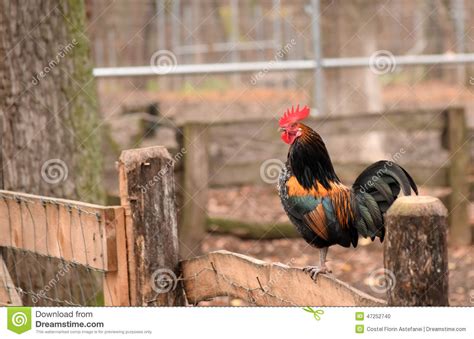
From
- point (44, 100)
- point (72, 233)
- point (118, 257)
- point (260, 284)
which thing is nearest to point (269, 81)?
point (44, 100)

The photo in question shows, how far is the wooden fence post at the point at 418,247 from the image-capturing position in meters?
2.03

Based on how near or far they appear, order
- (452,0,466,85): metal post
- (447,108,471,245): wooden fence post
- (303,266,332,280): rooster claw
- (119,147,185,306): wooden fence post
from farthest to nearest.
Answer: (452,0,466,85): metal post, (447,108,471,245): wooden fence post, (119,147,185,306): wooden fence post, (303,266,332,280): rooster claw

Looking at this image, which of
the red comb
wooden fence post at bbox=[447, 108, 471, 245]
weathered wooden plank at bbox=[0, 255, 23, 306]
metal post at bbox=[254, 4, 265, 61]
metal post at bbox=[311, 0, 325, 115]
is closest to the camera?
the red comb

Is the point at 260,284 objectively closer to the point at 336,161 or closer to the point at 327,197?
the point at 327,197

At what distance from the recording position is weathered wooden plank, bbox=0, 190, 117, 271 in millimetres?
3043

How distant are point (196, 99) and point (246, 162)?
453 centimetres

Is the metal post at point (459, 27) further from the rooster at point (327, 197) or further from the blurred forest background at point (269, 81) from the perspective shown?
the rooster at point (327, 197)

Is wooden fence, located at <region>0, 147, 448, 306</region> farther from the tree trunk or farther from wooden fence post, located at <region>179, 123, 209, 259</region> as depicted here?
wooden fence post, located at <region>179, 123, 209, 259</region>

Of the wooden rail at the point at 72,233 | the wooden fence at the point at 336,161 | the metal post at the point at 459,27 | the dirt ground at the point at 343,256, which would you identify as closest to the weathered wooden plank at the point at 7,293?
the wooden rail at the point at 72,233

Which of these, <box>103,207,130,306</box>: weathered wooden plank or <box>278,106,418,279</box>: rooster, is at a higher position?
<box>278,106,418,279</box>: rooster

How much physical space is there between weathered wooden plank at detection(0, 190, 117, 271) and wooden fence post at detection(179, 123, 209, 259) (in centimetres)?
220

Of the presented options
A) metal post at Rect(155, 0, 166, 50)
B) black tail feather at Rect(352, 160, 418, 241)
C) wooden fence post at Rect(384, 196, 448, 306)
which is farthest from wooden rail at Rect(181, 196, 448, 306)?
metal post at Rect(155, 0, 166, 50)

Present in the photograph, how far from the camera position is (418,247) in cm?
204
